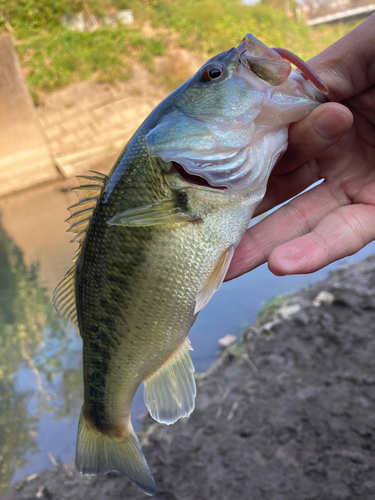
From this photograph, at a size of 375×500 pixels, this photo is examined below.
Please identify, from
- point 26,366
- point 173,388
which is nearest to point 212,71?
point 173,388

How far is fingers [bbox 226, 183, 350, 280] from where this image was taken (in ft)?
6.24

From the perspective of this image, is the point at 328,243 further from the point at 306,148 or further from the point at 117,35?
the point at 117,35

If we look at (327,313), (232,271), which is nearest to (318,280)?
(327,313)

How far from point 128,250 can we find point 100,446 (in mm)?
954

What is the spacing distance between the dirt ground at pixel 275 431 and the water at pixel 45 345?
341mm

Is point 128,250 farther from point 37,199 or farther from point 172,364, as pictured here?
point 37,199

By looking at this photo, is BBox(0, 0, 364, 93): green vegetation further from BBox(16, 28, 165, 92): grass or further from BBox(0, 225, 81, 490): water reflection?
BBox(0, 225, 81, 490): water reflection

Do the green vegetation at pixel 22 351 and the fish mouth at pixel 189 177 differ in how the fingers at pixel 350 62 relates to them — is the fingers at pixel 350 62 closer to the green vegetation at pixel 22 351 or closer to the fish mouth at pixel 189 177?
the fish mouth at pixel 189 177

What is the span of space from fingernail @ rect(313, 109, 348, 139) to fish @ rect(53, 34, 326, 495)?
6 centimetres

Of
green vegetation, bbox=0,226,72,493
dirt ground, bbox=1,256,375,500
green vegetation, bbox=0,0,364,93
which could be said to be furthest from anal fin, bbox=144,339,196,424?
green vegetation, bbox=0,0,364,93

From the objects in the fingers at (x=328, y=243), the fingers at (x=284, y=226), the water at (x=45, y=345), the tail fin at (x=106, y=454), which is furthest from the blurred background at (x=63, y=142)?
the fingers at (x=328, y=243)

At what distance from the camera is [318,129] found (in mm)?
1610

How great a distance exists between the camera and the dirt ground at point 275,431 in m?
2.32

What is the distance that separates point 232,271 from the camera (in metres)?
1.90
